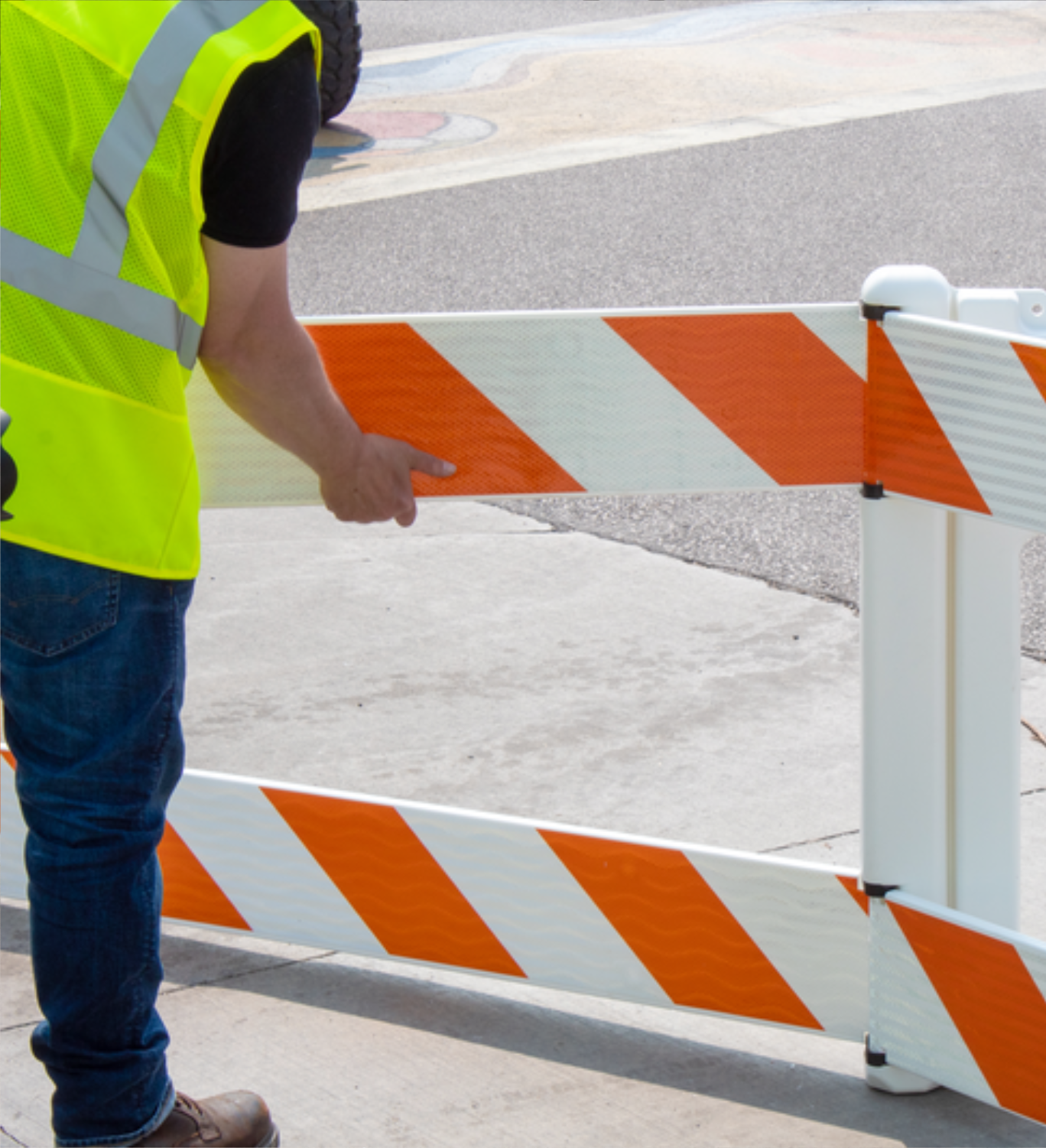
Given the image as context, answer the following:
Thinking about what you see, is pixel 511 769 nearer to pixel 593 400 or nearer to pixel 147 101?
pixel 593 400

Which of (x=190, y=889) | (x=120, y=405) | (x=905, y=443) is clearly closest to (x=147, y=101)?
(x=120, y=405)

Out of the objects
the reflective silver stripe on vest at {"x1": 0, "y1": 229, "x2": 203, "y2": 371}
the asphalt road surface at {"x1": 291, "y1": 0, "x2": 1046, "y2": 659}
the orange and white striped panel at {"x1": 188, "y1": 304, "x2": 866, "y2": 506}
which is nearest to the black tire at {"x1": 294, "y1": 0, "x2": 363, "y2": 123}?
the asphalt road surface at {"x1": 291, "y1": 0, "x2": 1046, "y2": 659}

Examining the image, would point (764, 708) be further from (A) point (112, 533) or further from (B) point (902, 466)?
(A) point (112, 533)

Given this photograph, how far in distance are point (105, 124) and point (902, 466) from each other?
3.87 ft

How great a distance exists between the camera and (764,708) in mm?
4102

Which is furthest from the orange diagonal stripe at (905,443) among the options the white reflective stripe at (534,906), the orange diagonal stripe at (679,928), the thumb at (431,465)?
the white reflective stripe at (534,906)

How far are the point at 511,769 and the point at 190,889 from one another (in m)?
0.93

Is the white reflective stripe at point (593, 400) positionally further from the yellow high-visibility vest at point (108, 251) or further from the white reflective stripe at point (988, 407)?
the yellow high-visibility vest at point (108, 251)

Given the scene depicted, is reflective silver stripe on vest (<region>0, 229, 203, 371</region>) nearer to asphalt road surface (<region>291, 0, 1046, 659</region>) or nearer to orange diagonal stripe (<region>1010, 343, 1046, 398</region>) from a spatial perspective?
orange diagonal stripe (<region>1010, 343, 1046, 398</region>)

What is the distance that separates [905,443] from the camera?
8.11ft

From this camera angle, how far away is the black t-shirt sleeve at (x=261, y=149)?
196cm

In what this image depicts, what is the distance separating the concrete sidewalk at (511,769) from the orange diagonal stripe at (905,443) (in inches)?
37.6

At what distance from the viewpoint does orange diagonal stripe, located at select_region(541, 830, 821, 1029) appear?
2.79 metres

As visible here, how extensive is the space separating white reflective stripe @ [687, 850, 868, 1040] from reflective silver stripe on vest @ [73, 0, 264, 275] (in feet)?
4.51
